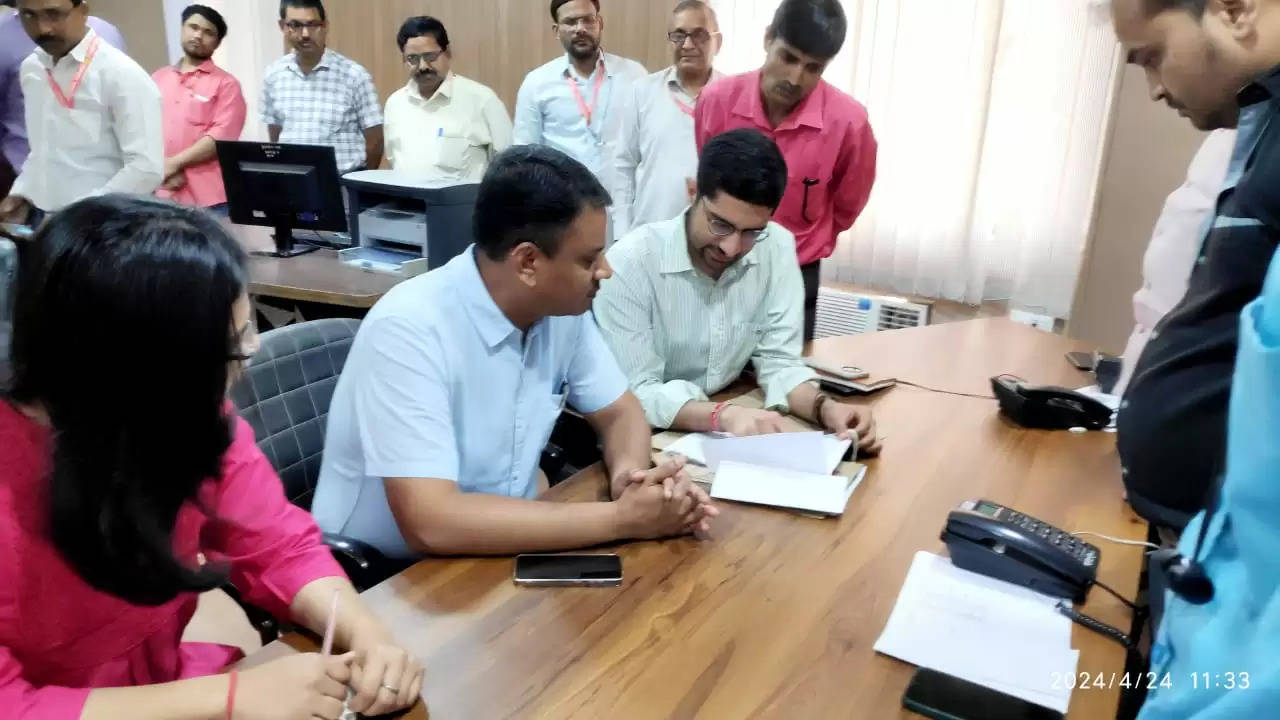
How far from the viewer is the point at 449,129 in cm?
414

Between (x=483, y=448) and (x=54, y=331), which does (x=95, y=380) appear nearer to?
(x=54, y=331)

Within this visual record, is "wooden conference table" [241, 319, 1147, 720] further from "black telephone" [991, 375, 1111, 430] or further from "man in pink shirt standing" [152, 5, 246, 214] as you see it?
"man in pink shirt standing" [152, 5, 246, 214]

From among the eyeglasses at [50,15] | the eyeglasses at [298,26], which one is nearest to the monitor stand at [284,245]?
the eyeglasses at [50,15]

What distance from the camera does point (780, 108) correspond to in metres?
2.74

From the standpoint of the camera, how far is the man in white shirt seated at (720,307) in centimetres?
182

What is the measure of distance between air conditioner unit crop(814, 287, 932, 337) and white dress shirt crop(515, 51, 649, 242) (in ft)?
3.62

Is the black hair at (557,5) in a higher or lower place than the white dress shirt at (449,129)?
higher

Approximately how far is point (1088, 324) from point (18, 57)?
181 inches

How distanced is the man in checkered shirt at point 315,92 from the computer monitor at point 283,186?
1066mm

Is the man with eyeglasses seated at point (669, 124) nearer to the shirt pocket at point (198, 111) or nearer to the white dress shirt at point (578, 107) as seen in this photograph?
the white dress shirt at point (578, 107)

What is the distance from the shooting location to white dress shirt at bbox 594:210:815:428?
1.95m

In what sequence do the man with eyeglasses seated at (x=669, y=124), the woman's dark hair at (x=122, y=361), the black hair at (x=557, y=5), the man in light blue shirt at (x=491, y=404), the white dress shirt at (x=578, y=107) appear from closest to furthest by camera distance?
the woman's dark hair at (x=122, y=361)
the man in light blue shirt at (x=491, y=404)
the man with eyeglasses seated at (x=669, y=124)
the black hair at (x=557, y=5)
the white dress shirt at (x=578, y=107)

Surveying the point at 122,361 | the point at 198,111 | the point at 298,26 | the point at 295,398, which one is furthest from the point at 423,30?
the point at 122,361

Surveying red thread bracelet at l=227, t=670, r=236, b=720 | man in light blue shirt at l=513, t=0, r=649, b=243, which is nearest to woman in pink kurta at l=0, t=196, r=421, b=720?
red thread bracelet at l=227, t=670, r=236, b=720
